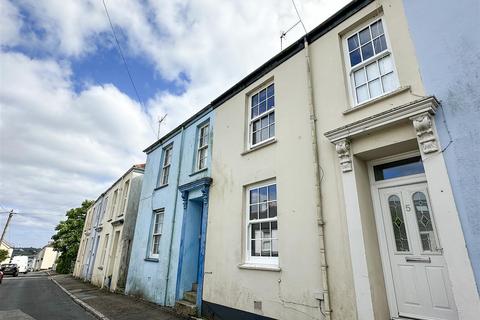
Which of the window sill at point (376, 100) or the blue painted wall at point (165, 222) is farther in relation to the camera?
the blue painted wall at point (165, 222)

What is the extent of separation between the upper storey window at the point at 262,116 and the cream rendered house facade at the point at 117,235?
31.0 feet

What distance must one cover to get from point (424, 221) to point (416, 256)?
1.85 ft

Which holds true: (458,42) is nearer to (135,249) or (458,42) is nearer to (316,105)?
(316,105)

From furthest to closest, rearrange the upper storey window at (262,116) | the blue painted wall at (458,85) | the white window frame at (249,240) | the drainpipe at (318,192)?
1. the upper storey window at (262,116)
2. the white window frame at (249,240)
3. the drainpipe at (318,192)
4. the blue painted wall at (458,85)

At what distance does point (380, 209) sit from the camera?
15.6ft

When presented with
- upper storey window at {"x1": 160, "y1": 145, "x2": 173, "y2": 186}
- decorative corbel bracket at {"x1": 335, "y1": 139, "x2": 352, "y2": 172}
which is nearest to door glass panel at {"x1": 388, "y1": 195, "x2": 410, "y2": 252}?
decorative corbel bracket at {"x1": 335, "y1": 139, "x2": 352, "y2": 172}

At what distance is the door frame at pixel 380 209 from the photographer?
4328 mm

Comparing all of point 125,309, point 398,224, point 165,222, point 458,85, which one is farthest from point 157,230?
point 458,85

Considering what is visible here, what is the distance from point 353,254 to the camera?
14.5 ft

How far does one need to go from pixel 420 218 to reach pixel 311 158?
6.99ft

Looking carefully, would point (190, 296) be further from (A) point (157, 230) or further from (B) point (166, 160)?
(B) point (166, 160)

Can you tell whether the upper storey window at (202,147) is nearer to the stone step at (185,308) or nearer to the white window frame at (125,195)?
the stone step at (185,308)

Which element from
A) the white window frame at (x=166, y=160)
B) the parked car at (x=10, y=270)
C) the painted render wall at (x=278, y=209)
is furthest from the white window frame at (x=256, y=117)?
the parked car at (x=10, y=270)

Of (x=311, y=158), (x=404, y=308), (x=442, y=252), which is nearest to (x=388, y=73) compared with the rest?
(x=311, y=158)
